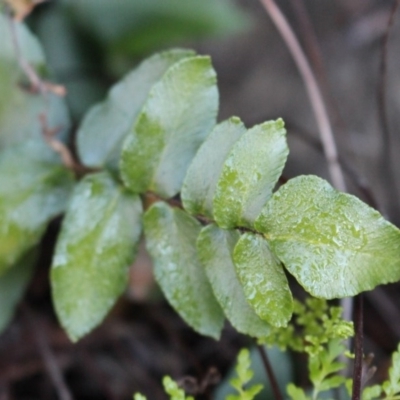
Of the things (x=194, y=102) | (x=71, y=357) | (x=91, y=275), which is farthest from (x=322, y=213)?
(x=71, y=357)

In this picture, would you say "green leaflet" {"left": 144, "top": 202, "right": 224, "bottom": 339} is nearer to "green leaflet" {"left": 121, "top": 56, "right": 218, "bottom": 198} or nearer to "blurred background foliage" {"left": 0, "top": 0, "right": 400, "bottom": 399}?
"green leaflet" {"left": 121, "top": 56, "right": 218, "bottom": 198}

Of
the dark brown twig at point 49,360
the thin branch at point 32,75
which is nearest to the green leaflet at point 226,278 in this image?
the thin branch at point 32,75

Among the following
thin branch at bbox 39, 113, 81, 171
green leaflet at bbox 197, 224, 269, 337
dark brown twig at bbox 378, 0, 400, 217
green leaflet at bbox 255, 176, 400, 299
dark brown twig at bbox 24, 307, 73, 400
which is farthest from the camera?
dark brown twig at bbox 24, 307, 73, 400

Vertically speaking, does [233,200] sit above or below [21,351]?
above

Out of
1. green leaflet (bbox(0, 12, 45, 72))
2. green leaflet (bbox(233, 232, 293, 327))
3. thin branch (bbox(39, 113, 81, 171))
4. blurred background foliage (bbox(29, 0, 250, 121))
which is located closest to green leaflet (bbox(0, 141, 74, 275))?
thin branch (bbox(39, 113, 81, 171))

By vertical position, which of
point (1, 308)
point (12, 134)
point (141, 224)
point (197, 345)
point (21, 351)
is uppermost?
point (12, 134)

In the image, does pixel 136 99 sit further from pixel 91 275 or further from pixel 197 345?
pixel 197 345
